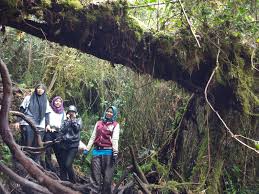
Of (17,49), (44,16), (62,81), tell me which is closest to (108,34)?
(44,16)

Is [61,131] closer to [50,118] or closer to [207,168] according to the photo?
[50,118]

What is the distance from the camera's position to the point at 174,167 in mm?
6957

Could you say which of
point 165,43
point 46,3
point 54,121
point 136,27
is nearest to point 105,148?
point 54,121

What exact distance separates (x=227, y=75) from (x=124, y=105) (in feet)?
15.3

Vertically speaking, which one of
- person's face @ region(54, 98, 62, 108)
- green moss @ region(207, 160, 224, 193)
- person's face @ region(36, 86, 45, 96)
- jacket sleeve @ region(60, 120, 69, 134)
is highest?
person's face @ region(36, 86, 45, 96)

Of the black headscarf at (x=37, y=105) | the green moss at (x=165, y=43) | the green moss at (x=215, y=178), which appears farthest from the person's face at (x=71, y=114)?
the green moss at (x=215, y=178)

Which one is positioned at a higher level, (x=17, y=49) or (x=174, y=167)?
(x=17, y=49)

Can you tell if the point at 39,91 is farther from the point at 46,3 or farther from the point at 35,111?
the point at 46,3

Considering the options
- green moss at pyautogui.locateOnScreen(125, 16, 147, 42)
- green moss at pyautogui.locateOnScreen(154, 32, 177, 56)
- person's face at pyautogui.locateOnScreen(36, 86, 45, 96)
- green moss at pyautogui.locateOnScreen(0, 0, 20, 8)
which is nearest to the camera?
green moss at pyautogui.locateOnScreen(0, 0, 20, 8)

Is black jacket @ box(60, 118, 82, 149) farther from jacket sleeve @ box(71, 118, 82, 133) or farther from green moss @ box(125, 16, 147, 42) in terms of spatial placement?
green moss @ box(125, 16, 147, 42)

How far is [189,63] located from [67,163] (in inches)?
108

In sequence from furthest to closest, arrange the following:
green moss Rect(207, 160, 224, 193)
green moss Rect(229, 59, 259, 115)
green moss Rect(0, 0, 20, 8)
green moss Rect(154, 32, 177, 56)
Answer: green moss Rect(207, 160, 224, 193)
green moss Rect(229, 59, 259, 115)
green moss Rect(154, 32, 177, 56)
green moss Rect(0, 0, 20, 8)

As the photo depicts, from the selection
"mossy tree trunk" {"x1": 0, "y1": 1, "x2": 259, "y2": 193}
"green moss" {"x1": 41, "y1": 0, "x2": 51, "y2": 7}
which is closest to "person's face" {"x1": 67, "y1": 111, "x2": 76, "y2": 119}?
"mossy tree trunk" {"x1": 0, "y1": 1, "x2": 259, "y2": 193}

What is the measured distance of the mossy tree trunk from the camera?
180 inches
